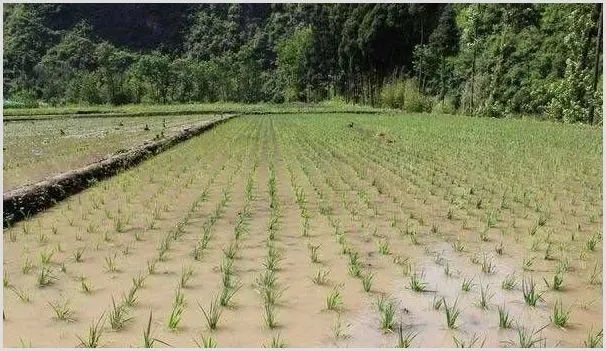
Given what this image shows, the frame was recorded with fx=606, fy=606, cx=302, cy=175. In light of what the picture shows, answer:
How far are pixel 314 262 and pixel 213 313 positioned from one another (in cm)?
108

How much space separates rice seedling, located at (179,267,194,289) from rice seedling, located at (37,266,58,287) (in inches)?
28.2

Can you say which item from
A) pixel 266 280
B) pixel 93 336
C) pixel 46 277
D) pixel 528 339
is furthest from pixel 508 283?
pixel 46 277

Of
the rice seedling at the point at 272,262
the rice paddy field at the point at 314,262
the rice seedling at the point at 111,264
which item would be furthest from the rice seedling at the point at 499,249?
the rice seedling at the point at 111,264

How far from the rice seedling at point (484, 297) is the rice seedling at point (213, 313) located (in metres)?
1.30

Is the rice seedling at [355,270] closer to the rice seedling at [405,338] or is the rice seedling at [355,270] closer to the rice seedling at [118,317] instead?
the rice seedling at [405,338]

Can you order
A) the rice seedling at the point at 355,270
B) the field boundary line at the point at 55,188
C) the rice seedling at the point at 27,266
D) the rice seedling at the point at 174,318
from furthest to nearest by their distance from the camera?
the field boundary line at the point at 55,188 → the rice seedling at the point at 27,266 → the rice seedling at the point at 355,270 → the rice seedling at the point at 174,318

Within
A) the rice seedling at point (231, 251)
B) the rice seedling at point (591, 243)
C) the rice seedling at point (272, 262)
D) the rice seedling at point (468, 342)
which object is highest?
the rice seedling at point (231, 251)

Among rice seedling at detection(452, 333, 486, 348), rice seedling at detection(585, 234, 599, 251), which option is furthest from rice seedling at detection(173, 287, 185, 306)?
rice seedling at detection(585, 234, 599, 251)

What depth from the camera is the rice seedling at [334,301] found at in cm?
299

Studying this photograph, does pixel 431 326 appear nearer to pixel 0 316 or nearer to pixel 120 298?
pixel 120 298

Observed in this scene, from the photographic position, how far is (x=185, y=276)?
345 cm

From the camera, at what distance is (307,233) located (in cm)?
454

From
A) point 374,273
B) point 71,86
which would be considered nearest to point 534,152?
point 374,273

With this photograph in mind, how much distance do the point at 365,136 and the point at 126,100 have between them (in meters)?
42.9
